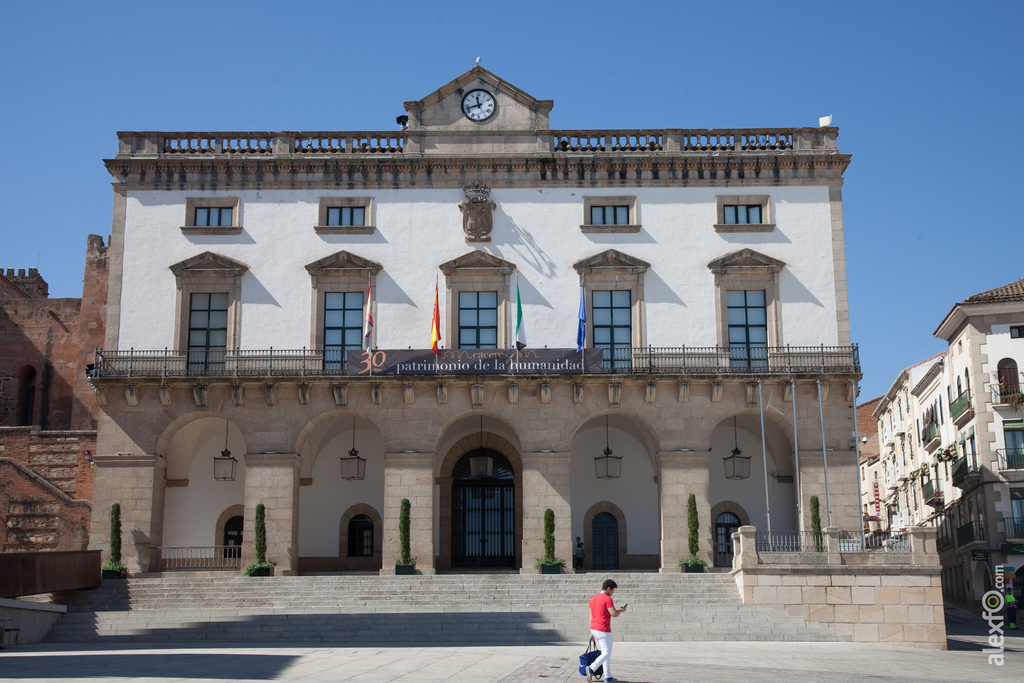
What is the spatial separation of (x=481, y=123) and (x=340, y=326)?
800cm

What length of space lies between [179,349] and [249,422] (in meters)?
3.43

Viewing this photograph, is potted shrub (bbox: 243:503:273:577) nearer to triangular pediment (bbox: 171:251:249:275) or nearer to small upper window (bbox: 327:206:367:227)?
triangular pediment (bbox: 171:251:249:275)

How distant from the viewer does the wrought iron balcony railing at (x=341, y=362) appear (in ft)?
110

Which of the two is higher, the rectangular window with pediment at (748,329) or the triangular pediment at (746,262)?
the triangular pediment at (746,262)

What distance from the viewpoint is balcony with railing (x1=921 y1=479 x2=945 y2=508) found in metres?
48.5

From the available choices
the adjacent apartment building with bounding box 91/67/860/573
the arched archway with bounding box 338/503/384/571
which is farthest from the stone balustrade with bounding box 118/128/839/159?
the arched archway with bounding box 338/503/384/571

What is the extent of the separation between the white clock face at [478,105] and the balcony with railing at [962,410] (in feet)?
73.0

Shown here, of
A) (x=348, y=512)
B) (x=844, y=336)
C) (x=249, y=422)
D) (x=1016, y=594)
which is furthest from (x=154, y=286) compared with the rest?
(x=1016, y=594)

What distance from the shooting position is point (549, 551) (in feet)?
104

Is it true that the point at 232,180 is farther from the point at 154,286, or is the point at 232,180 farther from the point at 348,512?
the point at 348,512

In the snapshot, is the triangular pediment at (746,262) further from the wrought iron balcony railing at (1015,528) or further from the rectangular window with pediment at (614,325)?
the wrought iron balcony railing at (1015,528)

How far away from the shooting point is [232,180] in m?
35.5

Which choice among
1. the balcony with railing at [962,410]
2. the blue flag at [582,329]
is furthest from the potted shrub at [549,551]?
the balcony with railing at [962,410]

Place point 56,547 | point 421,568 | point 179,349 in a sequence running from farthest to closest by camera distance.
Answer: point 56,547, point 179,349, point 421,568
